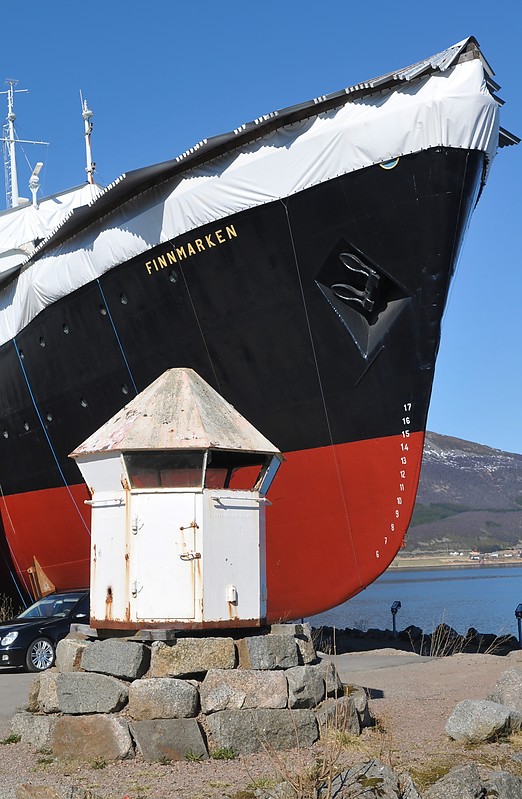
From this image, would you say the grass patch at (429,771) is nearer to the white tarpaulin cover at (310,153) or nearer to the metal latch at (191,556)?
the metal latch at (191,556)

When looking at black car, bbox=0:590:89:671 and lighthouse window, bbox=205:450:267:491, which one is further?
black car, bbox=0:590:89:671

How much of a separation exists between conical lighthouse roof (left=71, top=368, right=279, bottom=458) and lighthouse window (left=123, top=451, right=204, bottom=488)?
0.12 metres

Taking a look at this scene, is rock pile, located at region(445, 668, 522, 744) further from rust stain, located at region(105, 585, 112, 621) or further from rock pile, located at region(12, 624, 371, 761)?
rust stain, located at region(105, 585, 112, 621)

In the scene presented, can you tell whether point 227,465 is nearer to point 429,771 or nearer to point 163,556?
point 163,556

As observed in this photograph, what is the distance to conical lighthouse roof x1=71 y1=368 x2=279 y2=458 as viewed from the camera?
795cm

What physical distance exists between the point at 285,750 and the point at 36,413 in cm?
1392

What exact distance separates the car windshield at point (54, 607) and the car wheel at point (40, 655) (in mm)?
958

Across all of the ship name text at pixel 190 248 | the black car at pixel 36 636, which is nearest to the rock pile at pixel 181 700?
the black car at pixel 36 636

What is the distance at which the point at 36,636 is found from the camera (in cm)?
1393

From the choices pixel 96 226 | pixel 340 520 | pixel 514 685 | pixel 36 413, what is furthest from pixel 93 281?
pixel 514 685

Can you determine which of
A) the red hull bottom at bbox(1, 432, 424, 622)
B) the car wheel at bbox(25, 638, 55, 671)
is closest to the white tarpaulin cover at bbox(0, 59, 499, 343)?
the red hull bottom at bbox(1, 432, 424, 622)

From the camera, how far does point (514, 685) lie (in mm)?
8984

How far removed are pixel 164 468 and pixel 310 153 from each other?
7.57 meters

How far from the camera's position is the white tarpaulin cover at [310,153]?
13.1 metres
